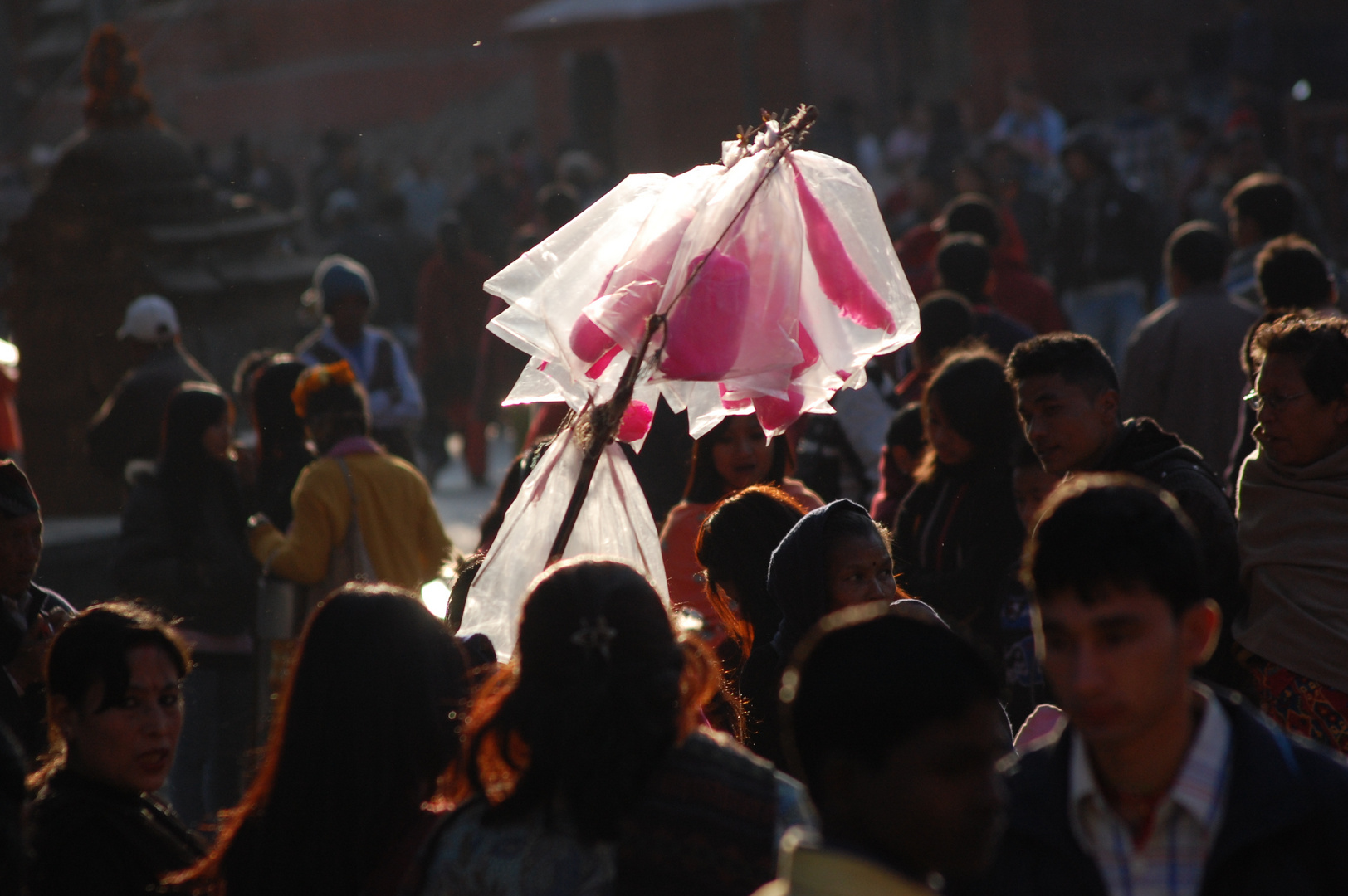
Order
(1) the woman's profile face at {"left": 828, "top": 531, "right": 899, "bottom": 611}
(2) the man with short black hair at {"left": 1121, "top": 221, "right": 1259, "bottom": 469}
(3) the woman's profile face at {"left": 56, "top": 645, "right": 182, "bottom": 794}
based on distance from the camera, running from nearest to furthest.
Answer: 1. (3) the woman's profile face at {"left": 56, "top": 645, "right": 182, "bottom": 794}
2. (1) the woman's profile face at {"left": 828, "top": 531, "right": 899, "bottom": 611}
3. (2) the man with short black hair at {"left": 1121, "top": 221, "right": 1259, "bottom": 469}

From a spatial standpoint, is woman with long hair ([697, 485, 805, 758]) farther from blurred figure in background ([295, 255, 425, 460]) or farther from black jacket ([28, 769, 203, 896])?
blurred figure in background ([295, 255, 425, 460])

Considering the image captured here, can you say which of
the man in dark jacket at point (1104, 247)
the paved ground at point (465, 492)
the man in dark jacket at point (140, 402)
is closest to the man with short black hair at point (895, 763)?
the man in dark jacket at point (140, 402)

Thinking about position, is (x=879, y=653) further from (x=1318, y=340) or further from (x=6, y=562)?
(x=6, y=562)

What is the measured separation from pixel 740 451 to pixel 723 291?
1604 mm

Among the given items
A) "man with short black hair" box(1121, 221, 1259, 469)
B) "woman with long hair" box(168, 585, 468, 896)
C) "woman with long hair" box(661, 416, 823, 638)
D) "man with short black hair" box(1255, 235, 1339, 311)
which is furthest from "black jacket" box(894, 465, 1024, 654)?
"woman with long hair" box(168, 585, 468, 896)

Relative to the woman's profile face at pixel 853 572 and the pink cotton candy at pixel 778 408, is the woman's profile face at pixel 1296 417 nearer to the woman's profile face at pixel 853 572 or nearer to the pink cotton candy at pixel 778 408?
the woman's profile face at pixel 853 572

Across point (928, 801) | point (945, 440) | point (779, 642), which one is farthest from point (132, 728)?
point (945, 440)

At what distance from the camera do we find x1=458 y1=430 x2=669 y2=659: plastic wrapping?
3.49 meters

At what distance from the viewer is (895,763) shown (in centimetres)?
189

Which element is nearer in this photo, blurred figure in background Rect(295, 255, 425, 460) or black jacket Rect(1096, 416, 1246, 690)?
black jacket Rect(1096, 416, 1246, 690)

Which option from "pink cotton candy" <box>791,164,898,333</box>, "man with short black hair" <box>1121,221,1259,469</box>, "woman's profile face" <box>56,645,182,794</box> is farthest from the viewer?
"man with short black hair" <box>1121,221,1259,469</box>

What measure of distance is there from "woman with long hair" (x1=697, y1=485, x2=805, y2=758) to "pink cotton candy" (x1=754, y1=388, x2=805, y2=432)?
19.8 inches

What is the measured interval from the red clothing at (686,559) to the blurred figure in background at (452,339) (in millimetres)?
6853

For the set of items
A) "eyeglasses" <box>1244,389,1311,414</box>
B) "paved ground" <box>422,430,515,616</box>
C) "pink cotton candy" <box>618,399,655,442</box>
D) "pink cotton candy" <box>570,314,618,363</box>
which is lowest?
"paved ground" <box>422,430,515,616</box>
